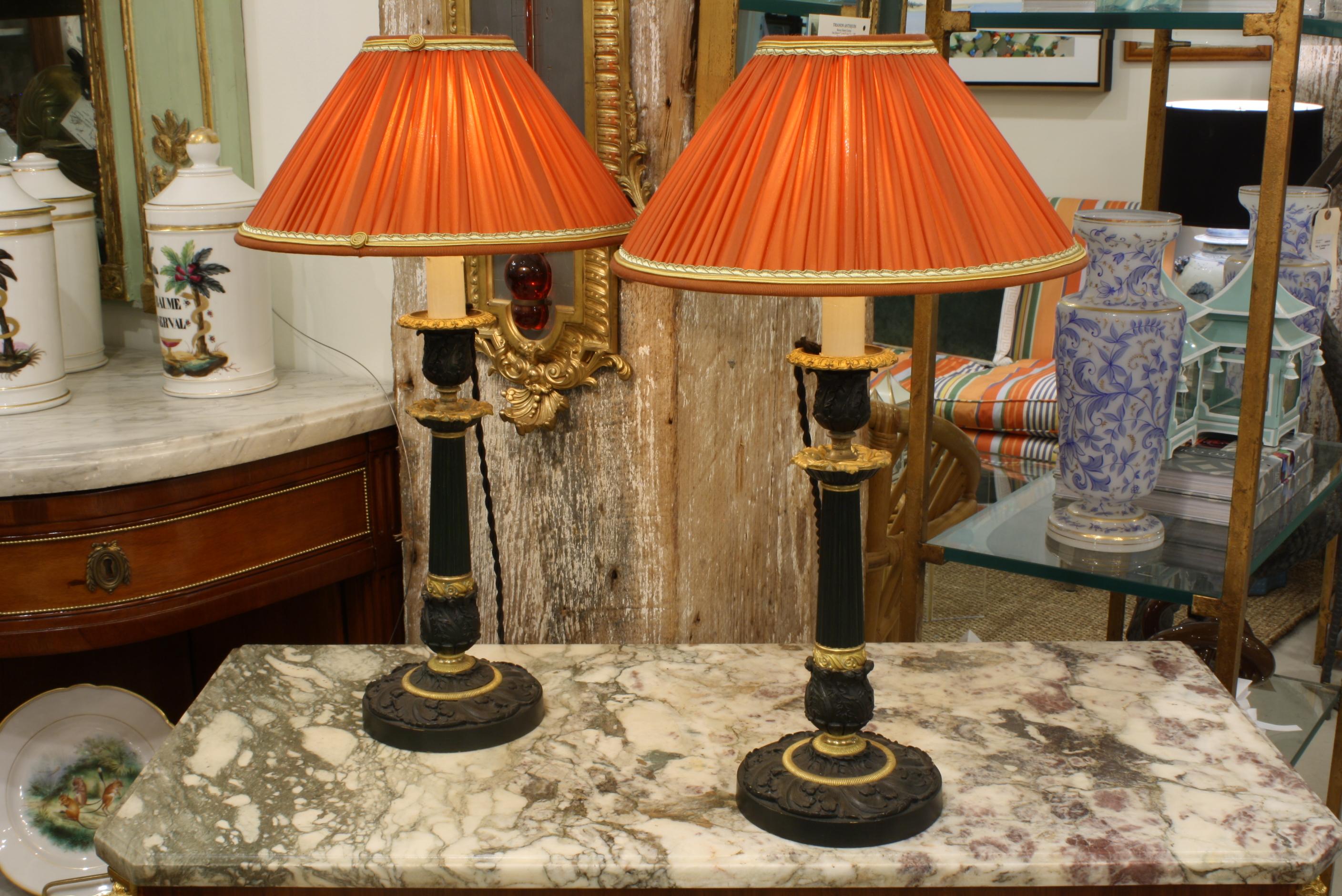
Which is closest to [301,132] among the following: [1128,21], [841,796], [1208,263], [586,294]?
[586,294]

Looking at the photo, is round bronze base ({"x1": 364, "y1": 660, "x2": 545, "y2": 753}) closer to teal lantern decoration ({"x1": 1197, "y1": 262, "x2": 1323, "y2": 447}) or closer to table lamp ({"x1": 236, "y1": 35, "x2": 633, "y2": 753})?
table lamp ({"x1": 236, "y1": 35, "x2": 633, "y2": 753})

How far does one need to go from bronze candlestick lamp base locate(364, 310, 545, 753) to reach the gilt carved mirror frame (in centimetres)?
28

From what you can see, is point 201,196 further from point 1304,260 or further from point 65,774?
point 1304,260

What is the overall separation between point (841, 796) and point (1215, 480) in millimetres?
901

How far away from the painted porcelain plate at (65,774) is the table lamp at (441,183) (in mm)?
840

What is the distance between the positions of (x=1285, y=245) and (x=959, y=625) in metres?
1.87

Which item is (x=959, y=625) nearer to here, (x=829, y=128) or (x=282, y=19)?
(x=282, y=19)

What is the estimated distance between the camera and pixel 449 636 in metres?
1.29

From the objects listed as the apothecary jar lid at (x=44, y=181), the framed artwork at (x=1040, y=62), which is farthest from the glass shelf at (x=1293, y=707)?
the framed artwork at (x=1040, y=62)

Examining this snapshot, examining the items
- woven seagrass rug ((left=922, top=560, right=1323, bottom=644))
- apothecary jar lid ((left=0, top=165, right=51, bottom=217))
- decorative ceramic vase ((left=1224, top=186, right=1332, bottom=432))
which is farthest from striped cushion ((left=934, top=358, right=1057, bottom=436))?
apothecary jar lid ((left=0, top=165, right=51, bottom=217))

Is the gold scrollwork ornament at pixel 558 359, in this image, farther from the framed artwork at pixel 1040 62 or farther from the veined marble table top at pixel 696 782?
the framed artwork at pixel 1040 62

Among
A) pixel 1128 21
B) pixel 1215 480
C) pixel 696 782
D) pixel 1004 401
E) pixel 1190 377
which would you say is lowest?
pixel 1004 401

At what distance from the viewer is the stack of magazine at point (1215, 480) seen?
166 cm

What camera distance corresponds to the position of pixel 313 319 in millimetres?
1938
